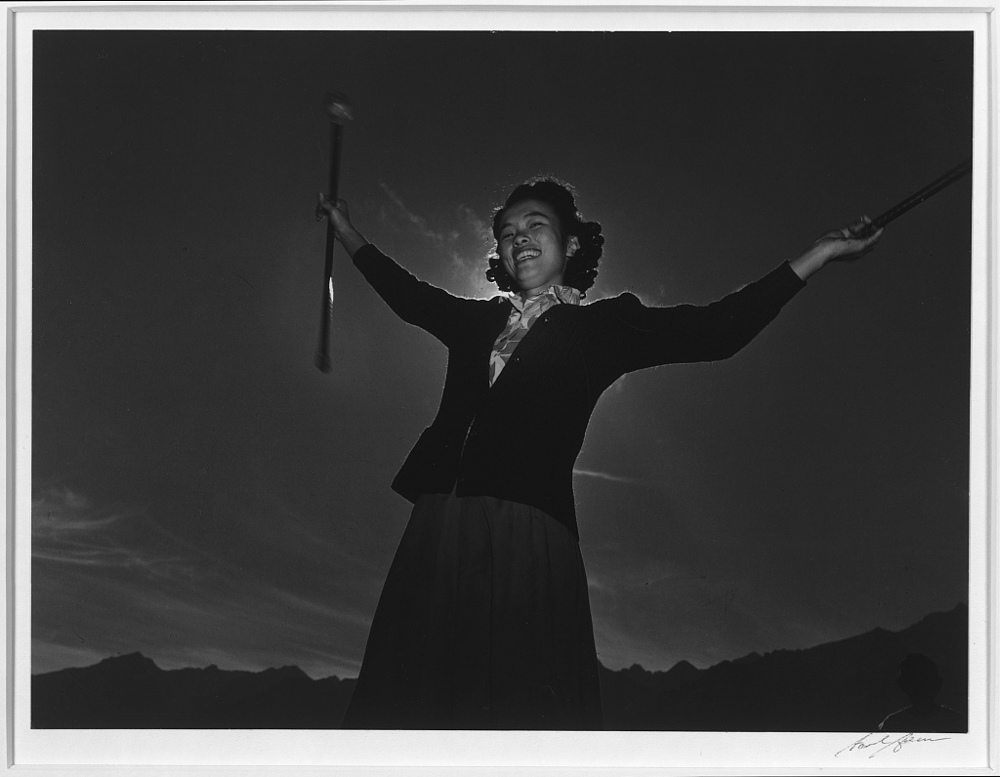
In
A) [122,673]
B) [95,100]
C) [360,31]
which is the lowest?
[122,673]

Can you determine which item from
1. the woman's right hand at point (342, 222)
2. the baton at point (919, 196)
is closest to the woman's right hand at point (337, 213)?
the woman's right hand at point (342, 222)

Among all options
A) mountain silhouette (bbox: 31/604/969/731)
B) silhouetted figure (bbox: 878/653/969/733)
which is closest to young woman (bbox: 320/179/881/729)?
mountain silhouette (bbox: 31/604/969/731)

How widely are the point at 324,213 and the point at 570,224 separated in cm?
62

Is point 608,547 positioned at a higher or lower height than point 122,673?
higher

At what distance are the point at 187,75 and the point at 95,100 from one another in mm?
241

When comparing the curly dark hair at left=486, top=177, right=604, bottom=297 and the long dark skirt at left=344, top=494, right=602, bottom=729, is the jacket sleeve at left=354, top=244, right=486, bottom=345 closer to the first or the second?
the curly dark hair at left=486, top=177, right=604, bottom=297

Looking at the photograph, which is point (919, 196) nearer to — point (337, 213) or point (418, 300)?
point (418, 300)

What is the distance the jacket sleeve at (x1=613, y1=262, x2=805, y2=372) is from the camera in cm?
261

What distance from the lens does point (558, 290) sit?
263cm

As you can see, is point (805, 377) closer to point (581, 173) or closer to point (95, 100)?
point (581, 173)

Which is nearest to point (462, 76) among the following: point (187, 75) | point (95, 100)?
point (187, 75)

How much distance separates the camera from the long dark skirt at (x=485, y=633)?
2566mm
